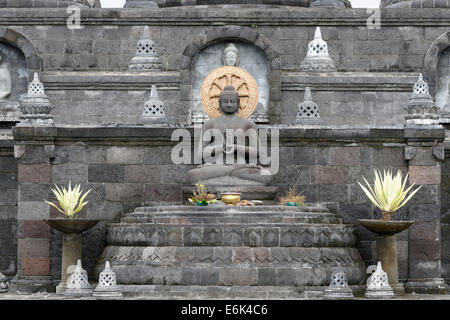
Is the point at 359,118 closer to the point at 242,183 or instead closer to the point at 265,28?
the point at 265,28

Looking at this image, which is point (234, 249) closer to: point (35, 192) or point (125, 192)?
point (125, 192)

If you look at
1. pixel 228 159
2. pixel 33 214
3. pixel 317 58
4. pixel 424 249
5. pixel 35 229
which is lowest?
pixel 424 249

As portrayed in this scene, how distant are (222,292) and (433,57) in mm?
13368

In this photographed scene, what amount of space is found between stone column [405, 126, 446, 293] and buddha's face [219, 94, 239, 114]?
391 cm

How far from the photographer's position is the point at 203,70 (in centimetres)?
3772

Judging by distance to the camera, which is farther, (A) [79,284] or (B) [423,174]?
(B) [423,174]

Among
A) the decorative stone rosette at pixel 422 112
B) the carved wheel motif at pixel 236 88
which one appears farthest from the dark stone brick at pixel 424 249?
the carved wheel motif at pixel 236 88

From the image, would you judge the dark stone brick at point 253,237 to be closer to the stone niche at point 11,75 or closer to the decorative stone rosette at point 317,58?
the decorative stone rosette at point 317,58

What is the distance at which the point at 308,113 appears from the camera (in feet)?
113

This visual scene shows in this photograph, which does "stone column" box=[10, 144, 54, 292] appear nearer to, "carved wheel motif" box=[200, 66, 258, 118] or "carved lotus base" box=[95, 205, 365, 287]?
"carved lotus base" box=[95, 205, 365, 287]

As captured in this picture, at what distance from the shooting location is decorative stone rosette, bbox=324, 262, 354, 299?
27484 mm

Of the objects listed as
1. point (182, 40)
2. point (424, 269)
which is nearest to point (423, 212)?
point (424, 269)
